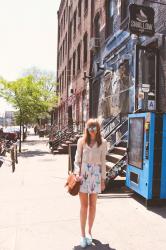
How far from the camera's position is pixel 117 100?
13031 mm

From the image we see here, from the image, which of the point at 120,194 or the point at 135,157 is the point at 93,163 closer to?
the point at 135,157

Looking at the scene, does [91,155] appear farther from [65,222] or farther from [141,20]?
[141,20]

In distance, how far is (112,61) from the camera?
13.8m

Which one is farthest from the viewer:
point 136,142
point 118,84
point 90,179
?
point 118,84

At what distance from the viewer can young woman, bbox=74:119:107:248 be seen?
4.07 m

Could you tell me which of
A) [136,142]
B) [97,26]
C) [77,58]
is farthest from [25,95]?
[136,142]

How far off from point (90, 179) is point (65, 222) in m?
1.34

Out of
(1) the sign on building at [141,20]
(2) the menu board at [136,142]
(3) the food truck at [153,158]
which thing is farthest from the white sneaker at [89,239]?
(1) the sign on building at [141,20]

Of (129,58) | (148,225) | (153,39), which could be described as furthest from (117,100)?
(148,225)

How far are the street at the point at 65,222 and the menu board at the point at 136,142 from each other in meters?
0.88

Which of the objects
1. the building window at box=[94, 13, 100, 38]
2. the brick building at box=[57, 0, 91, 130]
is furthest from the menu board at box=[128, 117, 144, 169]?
the building window at box=[94, 13, 100, 38]

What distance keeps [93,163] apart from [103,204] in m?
2.36

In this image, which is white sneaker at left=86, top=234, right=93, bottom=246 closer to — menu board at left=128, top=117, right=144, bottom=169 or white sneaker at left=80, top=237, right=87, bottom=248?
white sneaker at left=80, top=237, right=87, bottom=248

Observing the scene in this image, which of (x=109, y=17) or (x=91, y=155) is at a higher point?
(x=109, y=17)
